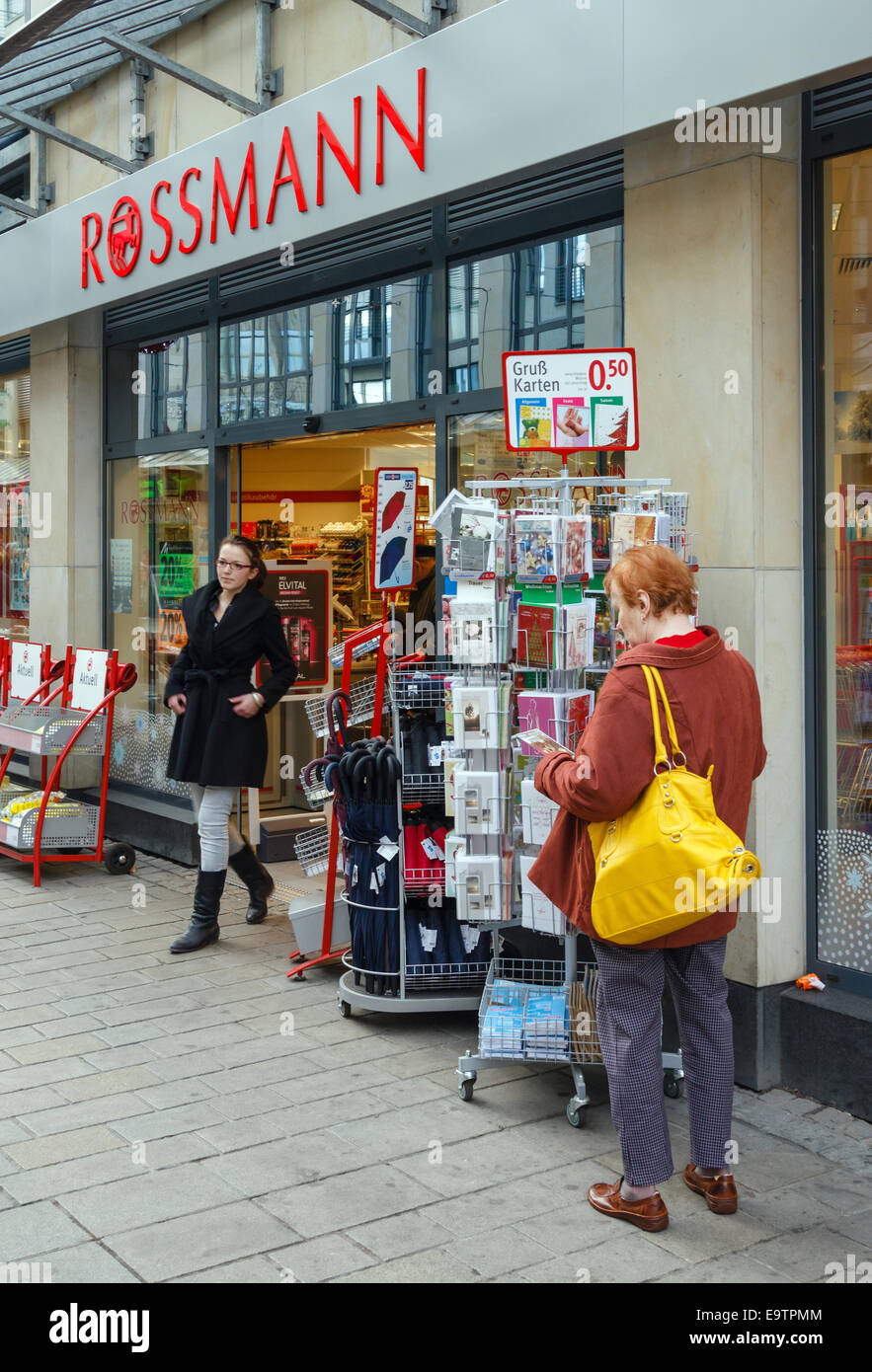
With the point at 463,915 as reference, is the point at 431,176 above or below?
above

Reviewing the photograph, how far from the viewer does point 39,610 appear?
10164 millimetres

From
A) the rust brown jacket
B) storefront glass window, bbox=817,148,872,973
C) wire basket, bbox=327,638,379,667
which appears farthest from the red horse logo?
the rust brown jacket

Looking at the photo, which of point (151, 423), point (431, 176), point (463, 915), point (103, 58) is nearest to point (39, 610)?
point (151, 423)

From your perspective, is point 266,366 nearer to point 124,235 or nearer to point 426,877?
point 124,235

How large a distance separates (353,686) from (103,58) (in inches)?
194

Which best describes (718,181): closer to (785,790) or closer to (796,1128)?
(785,790)

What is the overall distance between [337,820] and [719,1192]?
8.47ft

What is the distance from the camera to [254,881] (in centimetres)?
719

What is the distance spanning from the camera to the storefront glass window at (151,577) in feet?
29.1

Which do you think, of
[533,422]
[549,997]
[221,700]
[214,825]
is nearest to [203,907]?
[214,825]

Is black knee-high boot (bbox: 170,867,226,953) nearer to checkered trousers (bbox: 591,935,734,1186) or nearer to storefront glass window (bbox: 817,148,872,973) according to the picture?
storefront glass window (bbox: 817,148,872,973)

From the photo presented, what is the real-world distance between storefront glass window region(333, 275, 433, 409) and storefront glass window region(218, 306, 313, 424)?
1.11 ft

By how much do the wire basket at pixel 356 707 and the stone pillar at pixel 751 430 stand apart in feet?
5.73
